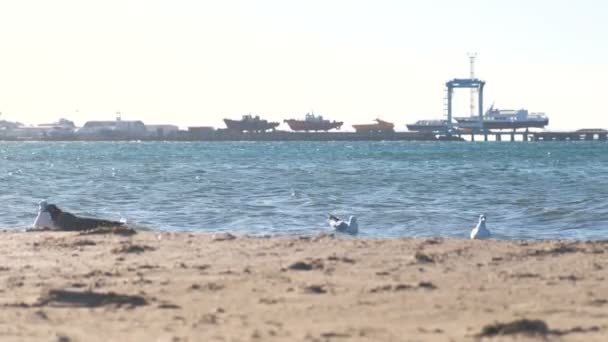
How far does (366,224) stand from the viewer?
67.7ft

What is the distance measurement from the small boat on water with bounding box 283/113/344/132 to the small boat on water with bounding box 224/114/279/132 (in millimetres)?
2226

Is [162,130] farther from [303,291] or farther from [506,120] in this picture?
[303,291]

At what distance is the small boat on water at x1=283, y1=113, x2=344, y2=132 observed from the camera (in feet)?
512

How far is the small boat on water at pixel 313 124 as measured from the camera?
15600 centimetres

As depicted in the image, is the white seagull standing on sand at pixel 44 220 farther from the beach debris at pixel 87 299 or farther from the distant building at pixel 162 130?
the distant building at pixel 162 130

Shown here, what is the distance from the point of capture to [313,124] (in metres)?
157

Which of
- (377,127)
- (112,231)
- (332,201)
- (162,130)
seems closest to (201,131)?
(162,130)

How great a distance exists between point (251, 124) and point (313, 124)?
25.1 feet

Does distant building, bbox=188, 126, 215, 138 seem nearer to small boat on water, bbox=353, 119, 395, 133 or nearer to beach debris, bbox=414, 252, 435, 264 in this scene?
small boat on water, bbox=353, 119, 395, 133

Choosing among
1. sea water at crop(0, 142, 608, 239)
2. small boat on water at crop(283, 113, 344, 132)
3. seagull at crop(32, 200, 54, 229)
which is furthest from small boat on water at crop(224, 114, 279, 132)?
seagull at crop(32, 200, 54, 229)

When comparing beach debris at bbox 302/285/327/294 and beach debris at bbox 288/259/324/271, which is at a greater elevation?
beach debris at bbox 302/285/327/294

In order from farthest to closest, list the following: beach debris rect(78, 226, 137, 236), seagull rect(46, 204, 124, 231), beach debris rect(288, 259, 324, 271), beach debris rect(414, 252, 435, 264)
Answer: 1. seagull rect(46, 204, 124, 231)
2. beach debris rect(78, 226, 137, 236)
3. beach debris rect(414, 252, 435, 264)
4. beach debris rect(288, 259, 324, 271)

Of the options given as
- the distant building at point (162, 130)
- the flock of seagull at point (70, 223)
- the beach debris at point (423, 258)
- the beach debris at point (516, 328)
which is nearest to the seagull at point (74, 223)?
the flock of seagull at point (70, 223)

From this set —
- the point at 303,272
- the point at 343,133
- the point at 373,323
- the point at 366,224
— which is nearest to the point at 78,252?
the point at 303,272
